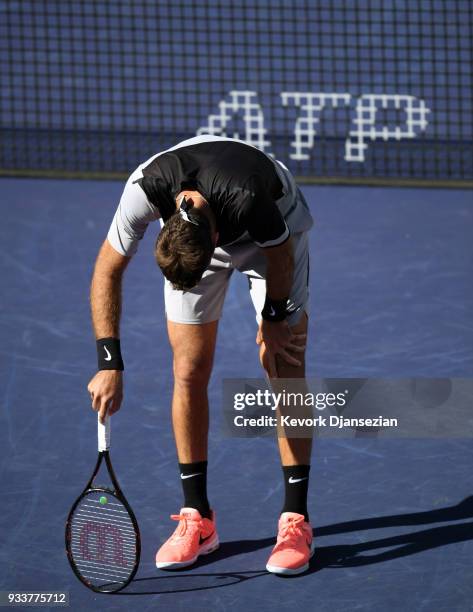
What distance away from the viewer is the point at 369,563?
471 centimetres

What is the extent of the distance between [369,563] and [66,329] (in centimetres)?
299

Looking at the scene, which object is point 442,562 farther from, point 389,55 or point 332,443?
point 389,55

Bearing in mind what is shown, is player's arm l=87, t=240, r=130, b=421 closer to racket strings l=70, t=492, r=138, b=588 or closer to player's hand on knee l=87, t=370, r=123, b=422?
player's hand on knee l=87, t=370, r=123, b=422

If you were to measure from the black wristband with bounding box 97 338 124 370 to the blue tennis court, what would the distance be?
0.82 m

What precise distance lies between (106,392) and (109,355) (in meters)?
0.15

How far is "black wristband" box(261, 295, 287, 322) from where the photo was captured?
4.59 metres

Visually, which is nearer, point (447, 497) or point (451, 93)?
point (447, 497)

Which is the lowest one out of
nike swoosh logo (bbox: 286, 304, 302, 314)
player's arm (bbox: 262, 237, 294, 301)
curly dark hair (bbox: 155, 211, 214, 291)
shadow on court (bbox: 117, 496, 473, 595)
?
shadow on court (bbox: 117, 496, 473, 595)

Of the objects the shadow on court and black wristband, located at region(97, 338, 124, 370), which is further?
the shadow on court

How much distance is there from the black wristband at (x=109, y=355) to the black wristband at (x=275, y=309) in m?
0.58

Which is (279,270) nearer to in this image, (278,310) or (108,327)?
(278,310)

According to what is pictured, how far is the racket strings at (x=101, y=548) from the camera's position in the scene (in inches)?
176

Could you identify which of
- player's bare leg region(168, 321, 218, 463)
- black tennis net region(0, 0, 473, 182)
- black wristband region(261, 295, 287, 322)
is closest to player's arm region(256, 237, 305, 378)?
black wristband region(261, 295, 287, 322)

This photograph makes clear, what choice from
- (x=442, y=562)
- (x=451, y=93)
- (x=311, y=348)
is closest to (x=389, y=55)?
(x=451, y=93)
